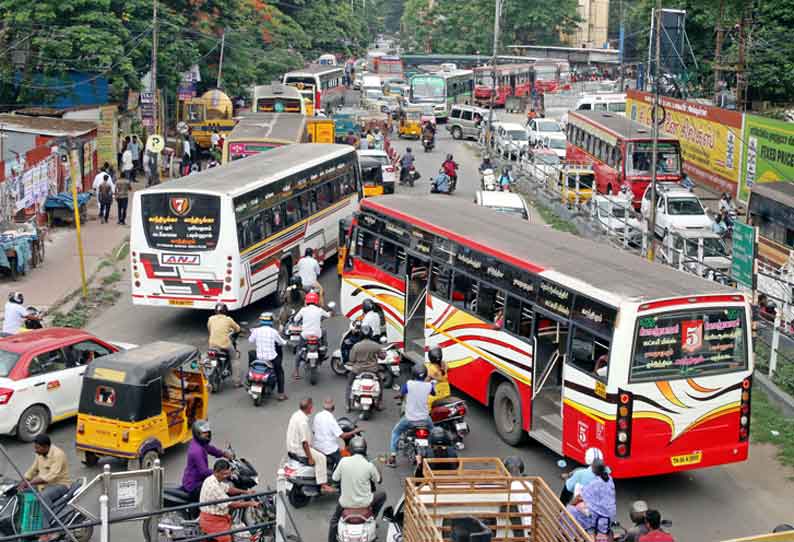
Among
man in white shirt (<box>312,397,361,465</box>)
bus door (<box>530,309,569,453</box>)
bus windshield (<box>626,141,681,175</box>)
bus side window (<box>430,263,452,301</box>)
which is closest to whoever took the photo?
man in white shirt (<box>312,397,361,465</box>)

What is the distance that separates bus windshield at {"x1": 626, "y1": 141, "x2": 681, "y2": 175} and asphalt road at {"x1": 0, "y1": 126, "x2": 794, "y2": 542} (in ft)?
58.8

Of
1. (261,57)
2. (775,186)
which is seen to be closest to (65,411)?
(775,186)

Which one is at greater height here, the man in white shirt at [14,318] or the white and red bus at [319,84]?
the white and red bus at [319,84]

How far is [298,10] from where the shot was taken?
82000mm

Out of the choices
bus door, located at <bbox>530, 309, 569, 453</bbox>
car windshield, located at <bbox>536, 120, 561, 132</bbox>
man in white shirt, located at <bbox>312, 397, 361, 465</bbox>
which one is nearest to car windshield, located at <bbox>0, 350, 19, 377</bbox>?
man in white shirt, located at <bbox>312, 397, 361, 465</bbox>

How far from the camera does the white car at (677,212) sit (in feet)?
95.1

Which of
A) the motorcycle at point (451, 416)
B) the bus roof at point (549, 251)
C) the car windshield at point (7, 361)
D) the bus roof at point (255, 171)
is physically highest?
the bus roof at point (255, 171)

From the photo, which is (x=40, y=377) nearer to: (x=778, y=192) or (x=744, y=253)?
(x=744, y=253)

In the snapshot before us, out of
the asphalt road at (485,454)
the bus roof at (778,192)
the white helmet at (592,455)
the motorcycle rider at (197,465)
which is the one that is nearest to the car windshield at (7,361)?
the asphalt road at (485,454)

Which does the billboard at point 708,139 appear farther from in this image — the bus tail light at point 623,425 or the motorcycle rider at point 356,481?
the motorcycle rider at point 356,481

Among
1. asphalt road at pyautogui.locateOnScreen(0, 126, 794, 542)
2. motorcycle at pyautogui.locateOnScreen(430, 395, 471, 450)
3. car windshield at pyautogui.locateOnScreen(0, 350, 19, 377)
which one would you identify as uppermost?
car windshield at pyautogui.locateOnScreen(0, 350, 19, 377)

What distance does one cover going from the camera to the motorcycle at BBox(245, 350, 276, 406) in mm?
16781

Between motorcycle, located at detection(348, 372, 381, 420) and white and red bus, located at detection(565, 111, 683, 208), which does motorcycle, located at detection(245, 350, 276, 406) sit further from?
white and red bus, located at detection(565, 111, 683, 208)

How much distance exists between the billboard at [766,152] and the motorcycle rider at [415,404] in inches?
830
